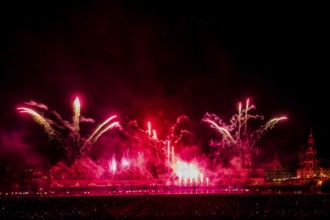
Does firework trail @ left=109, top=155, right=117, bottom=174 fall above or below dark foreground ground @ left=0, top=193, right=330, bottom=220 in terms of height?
above

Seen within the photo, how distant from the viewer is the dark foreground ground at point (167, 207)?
40.7 metres

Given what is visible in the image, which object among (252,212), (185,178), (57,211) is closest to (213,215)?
(252,212)

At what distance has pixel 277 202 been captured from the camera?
136ft

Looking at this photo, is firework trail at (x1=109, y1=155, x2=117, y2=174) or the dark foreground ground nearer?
the dark foreground ground

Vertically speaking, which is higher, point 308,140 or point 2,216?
point 308,140

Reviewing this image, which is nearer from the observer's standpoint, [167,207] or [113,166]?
[167,207]

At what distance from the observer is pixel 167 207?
4097 cm

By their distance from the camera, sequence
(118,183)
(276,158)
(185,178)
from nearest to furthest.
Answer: (118,183) < (185,178) < (276,158)

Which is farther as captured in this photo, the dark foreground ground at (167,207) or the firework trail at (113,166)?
the firework trail at (113,166)

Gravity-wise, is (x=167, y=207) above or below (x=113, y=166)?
below

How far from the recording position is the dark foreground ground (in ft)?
134

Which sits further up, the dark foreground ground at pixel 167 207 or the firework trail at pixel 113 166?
the firework trail at pixel 113 166

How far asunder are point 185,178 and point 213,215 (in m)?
23.1

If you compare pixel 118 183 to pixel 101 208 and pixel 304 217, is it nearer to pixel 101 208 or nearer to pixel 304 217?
pixel 101 208
